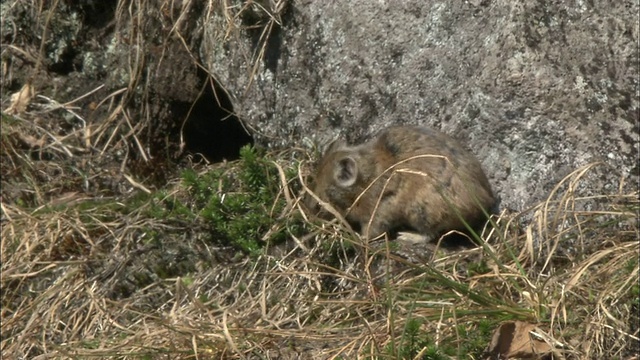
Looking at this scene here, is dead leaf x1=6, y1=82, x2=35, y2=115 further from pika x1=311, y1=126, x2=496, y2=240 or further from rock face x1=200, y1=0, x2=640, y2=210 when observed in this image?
pika x1=311, y1=126, x2=496, y2=240

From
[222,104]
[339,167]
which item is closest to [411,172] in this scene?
[339,167]

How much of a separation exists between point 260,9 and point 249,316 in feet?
5.91

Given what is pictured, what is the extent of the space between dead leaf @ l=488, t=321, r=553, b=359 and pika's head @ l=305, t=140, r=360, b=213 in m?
1.50

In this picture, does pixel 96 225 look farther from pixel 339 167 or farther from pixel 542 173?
pixel 542 173

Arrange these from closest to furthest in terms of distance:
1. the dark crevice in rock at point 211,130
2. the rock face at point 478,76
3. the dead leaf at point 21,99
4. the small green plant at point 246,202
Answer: the rock face at point 478,76, the small green plant at point 246,202, the dark crevice in rock at point 211,130, the dead leaf at point 21,99

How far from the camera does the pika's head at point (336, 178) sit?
233 inches

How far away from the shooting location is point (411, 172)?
5566 millimetres

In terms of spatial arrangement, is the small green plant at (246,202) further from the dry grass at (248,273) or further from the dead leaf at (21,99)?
the dead leaf at (21,99)

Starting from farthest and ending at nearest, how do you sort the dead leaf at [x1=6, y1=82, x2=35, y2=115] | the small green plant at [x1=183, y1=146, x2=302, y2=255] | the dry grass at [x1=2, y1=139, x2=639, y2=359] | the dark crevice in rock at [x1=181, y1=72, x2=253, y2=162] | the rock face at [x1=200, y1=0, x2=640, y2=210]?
the dead leaf at [x1=6, y1=82, x2=35, y2=115] → the dark crevice in rock at [x1=181, y1=72, x2=253, y2=162] → the small green plant at [x1=183, y1=146, x2=302, y2=255] → the rock face at [x1=200, y1=0, x2=640, y2=210] → the dry grass at [x1=2, y1=139, x2=639, y2=359]

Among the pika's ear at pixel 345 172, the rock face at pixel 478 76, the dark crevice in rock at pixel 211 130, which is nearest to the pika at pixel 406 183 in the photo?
the pika's ear at pixel 345 172

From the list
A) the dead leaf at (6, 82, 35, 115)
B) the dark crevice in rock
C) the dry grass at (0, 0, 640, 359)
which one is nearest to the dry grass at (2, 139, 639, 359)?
the dry grass at (0, 0, 640, 359)

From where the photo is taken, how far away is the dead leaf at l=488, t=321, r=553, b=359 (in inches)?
182

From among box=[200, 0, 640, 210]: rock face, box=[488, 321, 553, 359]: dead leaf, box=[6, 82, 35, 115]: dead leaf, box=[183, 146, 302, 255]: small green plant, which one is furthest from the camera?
box=[6, 82, 35, 115]: dead leaf

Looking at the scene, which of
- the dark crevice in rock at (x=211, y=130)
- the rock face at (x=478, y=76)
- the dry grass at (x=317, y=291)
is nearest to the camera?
the dry grass at (x=317, y=291)
